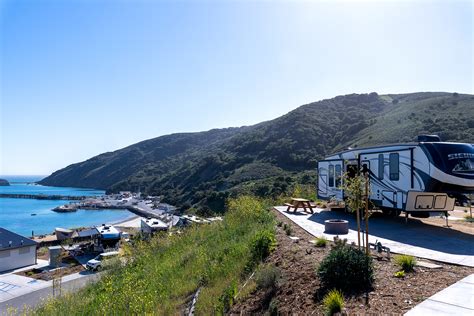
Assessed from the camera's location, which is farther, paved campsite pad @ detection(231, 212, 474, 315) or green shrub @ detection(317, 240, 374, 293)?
green shrub @ detection(317, 240, 374, 293)

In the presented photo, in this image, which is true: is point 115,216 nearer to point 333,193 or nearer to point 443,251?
point 333,193

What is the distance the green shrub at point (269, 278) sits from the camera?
6.04 metres

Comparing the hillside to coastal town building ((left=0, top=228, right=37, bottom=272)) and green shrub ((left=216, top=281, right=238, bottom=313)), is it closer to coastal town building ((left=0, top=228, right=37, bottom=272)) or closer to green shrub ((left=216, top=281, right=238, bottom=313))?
green shrub ((left=216, top=281, right=238, bottom=313))

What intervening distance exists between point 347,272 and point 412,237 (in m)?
4.87

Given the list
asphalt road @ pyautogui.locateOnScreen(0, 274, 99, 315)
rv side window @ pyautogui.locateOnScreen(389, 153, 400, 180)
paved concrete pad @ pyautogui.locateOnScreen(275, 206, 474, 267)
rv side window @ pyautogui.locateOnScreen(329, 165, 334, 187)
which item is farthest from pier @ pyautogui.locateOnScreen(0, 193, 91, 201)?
rv side window @ pyautogui.locateOnScreen(389, 153, 400, 180)

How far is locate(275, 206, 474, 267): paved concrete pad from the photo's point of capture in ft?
23.2

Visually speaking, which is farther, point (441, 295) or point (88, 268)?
point (88, 268)

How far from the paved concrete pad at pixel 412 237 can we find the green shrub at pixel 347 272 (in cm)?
221

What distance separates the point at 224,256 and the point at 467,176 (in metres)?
6.95

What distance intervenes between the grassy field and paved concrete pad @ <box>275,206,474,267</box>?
5.59 ft

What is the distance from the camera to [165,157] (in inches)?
5773

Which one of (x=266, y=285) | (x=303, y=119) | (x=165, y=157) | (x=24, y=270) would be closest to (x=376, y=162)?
(x=266, y=285)

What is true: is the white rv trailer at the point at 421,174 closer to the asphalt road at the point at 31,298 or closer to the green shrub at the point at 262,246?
the green shrub at the point at 262,246

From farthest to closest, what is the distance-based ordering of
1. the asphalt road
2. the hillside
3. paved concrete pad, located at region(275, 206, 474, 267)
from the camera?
the hillside, the asphalt road, paved concrete pad, located at region(275, 206, 474, 267)
